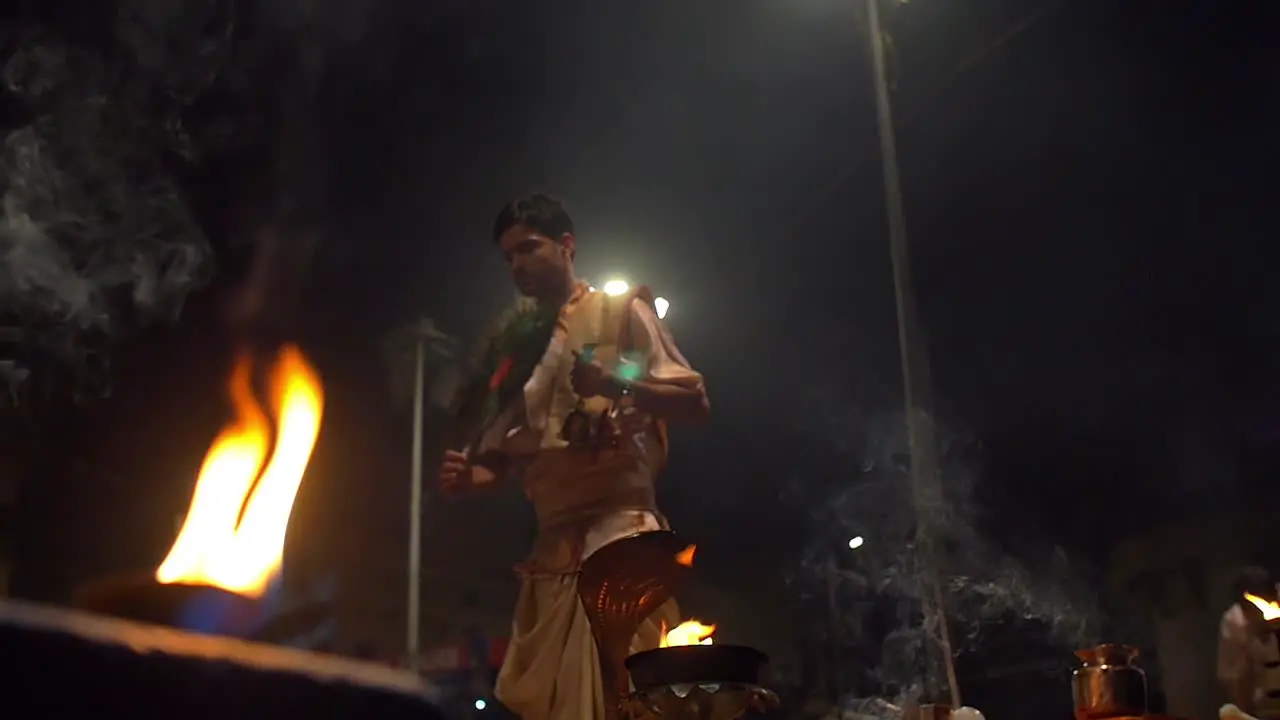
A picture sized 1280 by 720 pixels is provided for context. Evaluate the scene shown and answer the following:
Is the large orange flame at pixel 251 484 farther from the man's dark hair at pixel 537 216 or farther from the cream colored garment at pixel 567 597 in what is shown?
the man's dark hair at pixel 537 216

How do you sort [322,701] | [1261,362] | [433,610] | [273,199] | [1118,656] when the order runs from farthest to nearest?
1. [433,610]
2. [1261,362]
3. [273,199]
4. [1118,656]
5. [322,701]

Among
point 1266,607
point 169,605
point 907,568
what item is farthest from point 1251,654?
point 169,605

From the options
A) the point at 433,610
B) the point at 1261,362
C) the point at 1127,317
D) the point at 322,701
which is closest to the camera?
the point at 322,701

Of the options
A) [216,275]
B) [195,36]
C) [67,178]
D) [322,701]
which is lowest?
[322,701]

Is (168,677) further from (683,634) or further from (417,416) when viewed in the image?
Answer: (417,416)

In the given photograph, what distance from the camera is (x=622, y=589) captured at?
3072 mm

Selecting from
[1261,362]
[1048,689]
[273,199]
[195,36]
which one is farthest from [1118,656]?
[1261,362]

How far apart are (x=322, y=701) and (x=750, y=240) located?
7.67 m

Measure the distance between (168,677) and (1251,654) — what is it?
517 centimetres

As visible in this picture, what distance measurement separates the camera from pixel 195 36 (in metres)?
4.66

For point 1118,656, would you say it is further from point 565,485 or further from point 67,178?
point 67,178

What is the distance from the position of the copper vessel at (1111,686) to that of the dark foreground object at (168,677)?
3423 millimetres

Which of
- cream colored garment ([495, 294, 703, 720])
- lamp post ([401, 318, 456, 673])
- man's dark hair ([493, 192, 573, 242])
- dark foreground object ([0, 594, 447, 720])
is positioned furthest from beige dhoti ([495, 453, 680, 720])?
lamp post ([401, 318, 456, 673])

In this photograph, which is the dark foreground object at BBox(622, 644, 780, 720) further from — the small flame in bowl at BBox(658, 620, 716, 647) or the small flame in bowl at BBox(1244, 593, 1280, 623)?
the small flame in bowl at BBox(1244, 593, 1280, 623)
